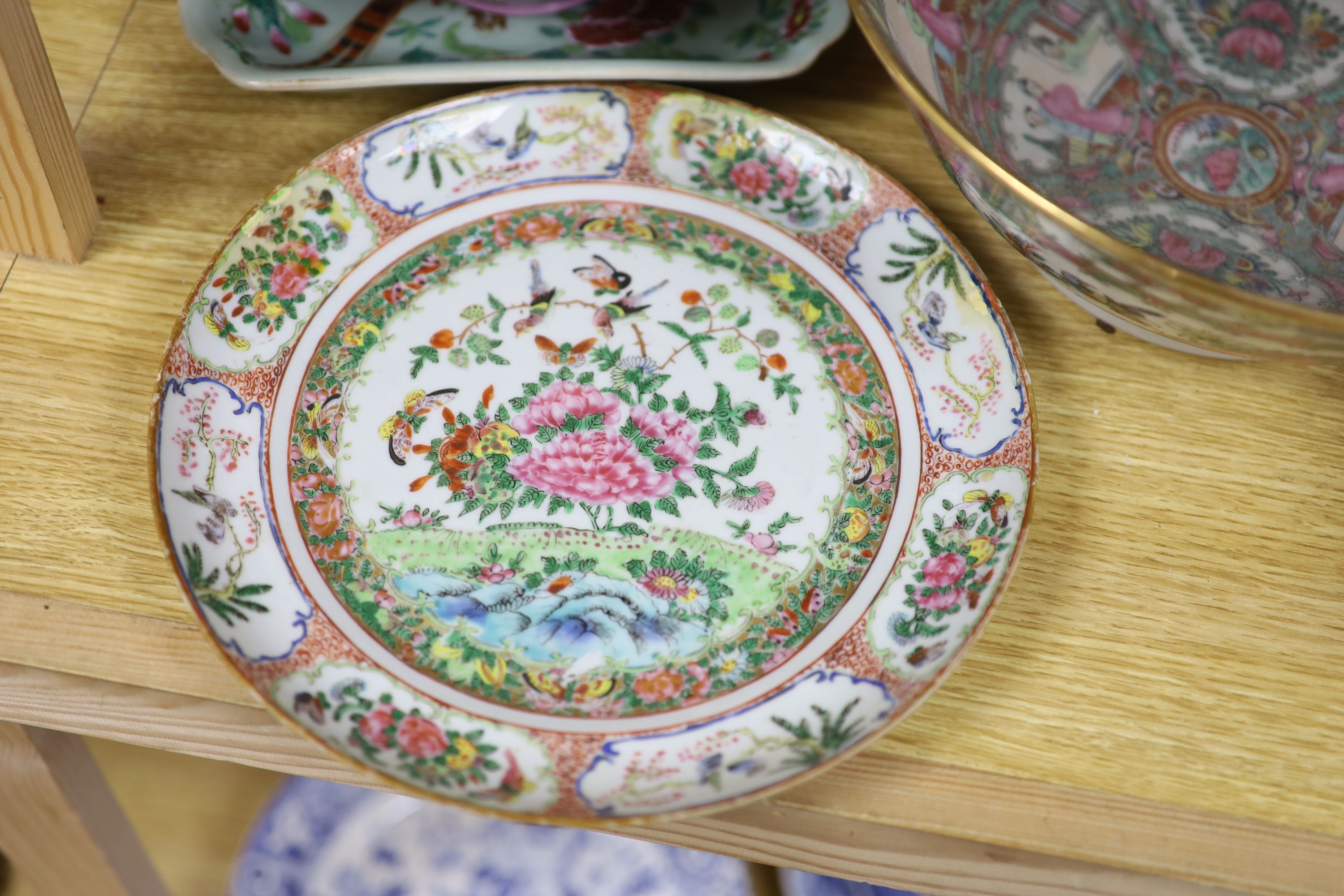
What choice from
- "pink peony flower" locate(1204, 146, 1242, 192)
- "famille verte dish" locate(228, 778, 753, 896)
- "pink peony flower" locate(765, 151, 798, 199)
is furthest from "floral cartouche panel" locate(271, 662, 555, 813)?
"famille verte dish" locate(228, 778, 753, 896)

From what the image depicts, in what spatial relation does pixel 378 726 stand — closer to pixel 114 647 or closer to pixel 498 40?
pixel 114 647

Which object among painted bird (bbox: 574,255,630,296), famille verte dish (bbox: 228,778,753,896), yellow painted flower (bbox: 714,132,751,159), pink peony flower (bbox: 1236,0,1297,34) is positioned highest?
pink peony flower (bbox: 1236,0,1297,34)

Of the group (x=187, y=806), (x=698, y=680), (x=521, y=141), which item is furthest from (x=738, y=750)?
(x=187, y=806)

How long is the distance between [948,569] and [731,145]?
266mm

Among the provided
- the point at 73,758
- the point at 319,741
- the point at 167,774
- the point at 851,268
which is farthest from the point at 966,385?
the point at 167,774

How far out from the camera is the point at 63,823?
2.34ft

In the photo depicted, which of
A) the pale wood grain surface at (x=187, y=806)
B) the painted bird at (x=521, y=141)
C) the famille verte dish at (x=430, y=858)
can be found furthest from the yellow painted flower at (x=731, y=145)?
the pale wood grain surface at (x=187, y=806)

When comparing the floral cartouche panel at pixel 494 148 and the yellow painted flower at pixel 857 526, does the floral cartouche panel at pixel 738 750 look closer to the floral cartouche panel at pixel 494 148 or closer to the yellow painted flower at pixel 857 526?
the yellow painted flower at pixel 857 526

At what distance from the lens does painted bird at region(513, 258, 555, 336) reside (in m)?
0.59

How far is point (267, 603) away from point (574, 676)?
0.14m

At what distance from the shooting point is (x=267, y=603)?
493 millimetres

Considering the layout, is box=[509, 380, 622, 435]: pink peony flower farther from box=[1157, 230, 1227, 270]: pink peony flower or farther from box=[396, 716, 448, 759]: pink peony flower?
box=[1157, 230, 1227, 270]: pink peony flower

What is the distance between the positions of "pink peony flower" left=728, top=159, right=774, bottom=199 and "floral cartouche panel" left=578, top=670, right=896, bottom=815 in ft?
0.91

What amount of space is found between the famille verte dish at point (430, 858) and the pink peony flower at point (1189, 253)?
0.69 metres
